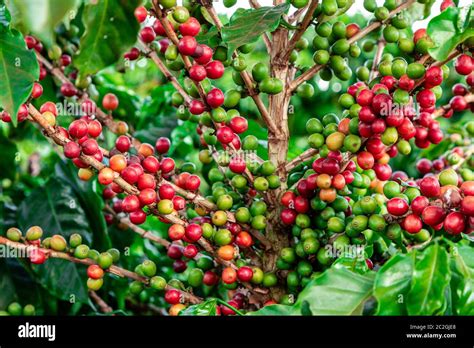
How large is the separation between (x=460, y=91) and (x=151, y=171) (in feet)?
2.35

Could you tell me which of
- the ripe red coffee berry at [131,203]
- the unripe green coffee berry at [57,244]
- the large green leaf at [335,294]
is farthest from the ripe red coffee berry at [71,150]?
the large green leaf at [335,294]

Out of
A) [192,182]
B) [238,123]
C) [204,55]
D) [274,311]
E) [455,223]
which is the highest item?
[204,55]

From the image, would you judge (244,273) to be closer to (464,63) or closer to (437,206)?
(437,206)

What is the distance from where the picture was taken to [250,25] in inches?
41.0

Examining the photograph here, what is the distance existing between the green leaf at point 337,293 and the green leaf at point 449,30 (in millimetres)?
367

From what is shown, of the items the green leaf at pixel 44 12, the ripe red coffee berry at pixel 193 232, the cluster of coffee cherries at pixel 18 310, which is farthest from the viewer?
the cluster of coffee cherries at pixel 18 310

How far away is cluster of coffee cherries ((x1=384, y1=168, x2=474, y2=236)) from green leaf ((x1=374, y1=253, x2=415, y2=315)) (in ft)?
0.44

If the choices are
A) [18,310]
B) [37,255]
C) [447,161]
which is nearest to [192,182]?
[37,255]

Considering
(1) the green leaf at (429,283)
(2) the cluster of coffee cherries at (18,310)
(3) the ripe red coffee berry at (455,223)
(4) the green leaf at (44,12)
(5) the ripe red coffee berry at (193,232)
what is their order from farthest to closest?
(2) the cluster of coffee cherries at (18,310) → (5) the ripe red coffee berry at (193,232) → (3) the ripe red coffee berry at (455,223) → (1) the green leaf at (429,283) → (4) the green leaf at (44,12)

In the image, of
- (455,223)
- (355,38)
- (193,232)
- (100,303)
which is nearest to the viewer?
(455,223)

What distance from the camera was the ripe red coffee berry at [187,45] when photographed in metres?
1.06

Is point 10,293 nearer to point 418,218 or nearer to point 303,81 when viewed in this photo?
point 303,81

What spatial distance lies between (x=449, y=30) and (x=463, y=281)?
38 cm

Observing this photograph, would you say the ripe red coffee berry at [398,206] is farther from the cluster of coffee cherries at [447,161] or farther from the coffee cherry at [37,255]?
the coffee cherry at [37,255]
